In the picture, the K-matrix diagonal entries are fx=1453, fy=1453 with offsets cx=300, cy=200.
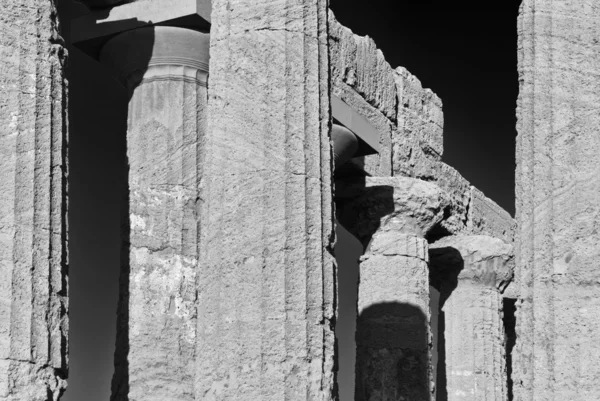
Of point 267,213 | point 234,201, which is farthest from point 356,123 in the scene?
point 267,213

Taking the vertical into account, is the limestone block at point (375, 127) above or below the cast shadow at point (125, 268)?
above

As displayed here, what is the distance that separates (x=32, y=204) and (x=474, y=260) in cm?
1086

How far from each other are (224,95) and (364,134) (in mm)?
6684

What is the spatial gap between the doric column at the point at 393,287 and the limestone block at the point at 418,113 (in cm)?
311

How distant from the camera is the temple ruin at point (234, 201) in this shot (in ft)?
35.3

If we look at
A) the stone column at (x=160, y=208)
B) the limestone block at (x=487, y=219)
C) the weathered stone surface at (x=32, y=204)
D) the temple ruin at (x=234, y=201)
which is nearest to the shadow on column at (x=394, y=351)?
the temple ruin at (x=234, y=201)

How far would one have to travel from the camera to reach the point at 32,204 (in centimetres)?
1165

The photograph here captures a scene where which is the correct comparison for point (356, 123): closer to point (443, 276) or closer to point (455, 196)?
point (443, 276)

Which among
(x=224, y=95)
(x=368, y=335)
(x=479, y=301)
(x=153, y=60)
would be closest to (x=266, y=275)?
(x=224, y=95)

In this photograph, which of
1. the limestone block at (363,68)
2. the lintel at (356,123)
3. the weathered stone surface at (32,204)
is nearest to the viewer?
the weathered stone surface at (32,204)

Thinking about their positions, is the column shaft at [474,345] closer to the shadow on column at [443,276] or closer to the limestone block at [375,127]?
the shadow on column at [443,276]

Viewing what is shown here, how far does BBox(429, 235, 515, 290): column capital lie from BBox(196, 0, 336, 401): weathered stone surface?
346 inches

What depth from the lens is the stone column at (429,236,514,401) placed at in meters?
21.3

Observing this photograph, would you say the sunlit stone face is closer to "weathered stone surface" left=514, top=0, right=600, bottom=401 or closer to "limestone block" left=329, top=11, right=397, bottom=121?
"limestone block" left=329, top=11, right=397, bottom=121
